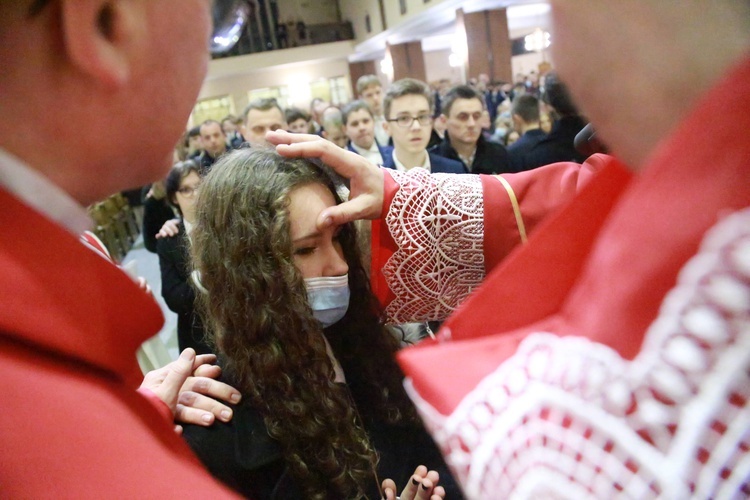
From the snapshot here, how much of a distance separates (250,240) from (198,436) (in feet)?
1.51

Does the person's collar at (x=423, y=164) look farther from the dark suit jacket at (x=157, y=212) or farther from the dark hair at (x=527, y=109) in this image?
the dark suit jacket at (x=157, y=212)

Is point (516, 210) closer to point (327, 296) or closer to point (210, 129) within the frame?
point (327, 296)

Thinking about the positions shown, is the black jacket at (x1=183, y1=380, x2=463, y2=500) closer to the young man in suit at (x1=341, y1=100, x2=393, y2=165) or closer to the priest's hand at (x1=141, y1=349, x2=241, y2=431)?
the priest's hand at (x1=141, y1=349, x2=241, y2=431)

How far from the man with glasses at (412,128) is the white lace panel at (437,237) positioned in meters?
1.99

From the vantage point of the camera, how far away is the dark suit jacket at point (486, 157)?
3.47 meters

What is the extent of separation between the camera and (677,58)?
0.40 m

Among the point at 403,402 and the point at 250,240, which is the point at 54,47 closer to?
the point at 250,240

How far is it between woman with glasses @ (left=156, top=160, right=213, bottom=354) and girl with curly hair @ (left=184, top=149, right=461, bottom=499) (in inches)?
41.6

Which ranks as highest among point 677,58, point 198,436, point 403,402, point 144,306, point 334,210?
point 677,58

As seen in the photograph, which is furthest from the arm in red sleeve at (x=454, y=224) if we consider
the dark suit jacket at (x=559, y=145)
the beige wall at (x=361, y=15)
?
the beige wall at (x=361, y=15)

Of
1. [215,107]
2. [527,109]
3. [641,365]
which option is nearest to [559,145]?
[527,109]

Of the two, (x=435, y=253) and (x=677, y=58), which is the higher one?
(x=677, y=58)

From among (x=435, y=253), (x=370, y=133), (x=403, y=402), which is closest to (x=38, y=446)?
(x=435, y=253)

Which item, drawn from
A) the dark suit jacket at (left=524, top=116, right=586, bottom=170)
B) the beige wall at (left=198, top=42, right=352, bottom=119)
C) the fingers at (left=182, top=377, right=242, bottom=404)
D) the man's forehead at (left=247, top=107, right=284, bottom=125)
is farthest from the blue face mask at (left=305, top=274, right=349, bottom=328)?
the beige wall at (left=198, top=42, right=352, bottom=119)
